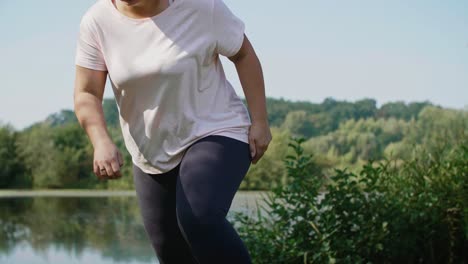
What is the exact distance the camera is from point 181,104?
1.84 metres

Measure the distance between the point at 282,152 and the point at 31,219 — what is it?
142 inches

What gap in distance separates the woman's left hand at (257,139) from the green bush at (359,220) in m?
1.56

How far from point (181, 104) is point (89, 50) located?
313mm

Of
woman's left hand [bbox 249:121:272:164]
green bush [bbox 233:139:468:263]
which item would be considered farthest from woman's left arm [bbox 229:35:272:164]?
green bush [bbox 233:139:468:263]

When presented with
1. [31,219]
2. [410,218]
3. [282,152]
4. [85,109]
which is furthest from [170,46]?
[31,219]

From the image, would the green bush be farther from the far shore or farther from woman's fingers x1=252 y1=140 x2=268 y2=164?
the far shore

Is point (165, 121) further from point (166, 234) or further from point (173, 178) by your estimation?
point (166, 234)

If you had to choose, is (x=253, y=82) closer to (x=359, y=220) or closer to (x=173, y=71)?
(x=173, y=71)

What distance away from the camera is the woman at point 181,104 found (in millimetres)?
1760

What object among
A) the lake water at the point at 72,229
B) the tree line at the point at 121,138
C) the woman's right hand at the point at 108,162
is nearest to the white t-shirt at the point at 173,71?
the woman's right hand at the point at 108,162

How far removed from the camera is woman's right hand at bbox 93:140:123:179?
1778 millimetres

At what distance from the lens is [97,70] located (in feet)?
6.43

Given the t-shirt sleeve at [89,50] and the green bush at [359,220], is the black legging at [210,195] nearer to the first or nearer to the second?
the t-shirt sleeve at [89,50]

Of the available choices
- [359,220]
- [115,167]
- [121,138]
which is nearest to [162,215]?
[115,167]
